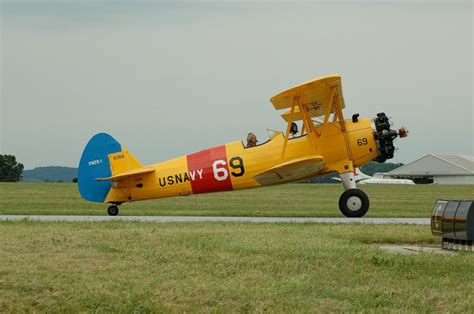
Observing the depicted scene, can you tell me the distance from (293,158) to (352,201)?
6.22 feet

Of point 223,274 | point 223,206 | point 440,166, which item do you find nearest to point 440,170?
point 440,166

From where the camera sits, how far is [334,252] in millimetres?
10016

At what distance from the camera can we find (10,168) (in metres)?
90.3

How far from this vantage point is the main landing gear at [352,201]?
18.5 meters

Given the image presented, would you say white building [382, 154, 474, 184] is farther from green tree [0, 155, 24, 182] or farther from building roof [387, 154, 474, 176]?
green tree [0, 155, 24, 182]

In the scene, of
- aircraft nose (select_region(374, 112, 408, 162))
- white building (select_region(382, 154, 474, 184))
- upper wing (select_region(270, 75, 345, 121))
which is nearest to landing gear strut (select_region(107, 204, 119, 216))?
upper wing (select_region(270, 75, 345, 121))

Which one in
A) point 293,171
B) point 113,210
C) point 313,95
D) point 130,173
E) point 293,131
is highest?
point 313,95

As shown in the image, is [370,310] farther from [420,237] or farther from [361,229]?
[361,229]

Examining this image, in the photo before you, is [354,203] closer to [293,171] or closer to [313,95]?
[293,171]

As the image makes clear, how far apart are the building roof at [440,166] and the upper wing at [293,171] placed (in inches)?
3816

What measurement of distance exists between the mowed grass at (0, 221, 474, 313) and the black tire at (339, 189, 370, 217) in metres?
6.04

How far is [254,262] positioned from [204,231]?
160 inches

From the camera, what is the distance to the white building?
361 ft

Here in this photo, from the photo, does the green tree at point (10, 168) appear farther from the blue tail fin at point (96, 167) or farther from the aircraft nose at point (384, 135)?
the aircraft nose at point (384, 135)
